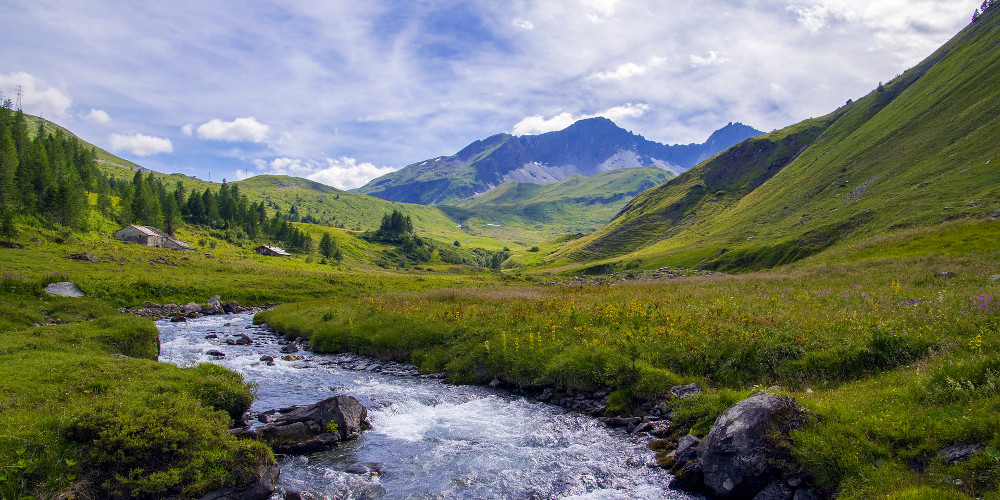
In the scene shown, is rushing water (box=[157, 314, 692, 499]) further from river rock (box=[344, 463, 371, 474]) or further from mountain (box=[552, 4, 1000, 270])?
mountain (box=[552, 4, 1000, 270])

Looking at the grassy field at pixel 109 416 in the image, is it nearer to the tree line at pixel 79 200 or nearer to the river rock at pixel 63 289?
the river rock at pixel 63 289

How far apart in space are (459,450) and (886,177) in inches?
5258

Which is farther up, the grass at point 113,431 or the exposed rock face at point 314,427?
the grass at point 113,431

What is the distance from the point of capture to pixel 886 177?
108000 millimetres

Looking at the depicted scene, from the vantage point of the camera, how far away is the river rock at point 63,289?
41.3m

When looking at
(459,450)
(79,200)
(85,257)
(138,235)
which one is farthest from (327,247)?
(459,450)

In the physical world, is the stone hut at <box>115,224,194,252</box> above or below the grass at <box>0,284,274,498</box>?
above

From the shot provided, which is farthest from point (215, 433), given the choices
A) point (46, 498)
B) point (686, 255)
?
point (686, 255)

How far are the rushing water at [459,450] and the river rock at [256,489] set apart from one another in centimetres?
71

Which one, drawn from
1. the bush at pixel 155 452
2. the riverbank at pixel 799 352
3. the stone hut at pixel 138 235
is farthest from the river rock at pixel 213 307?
the stone hut at pixel 138 235

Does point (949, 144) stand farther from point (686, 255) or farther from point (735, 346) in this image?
point (735, 346)

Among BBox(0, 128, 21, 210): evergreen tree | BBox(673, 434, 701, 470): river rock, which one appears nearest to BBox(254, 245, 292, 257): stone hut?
BBox(0, 128, 21, 210): evergreen tree

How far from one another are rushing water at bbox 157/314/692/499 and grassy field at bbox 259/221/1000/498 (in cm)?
263

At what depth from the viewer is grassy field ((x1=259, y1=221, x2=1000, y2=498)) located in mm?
11367
